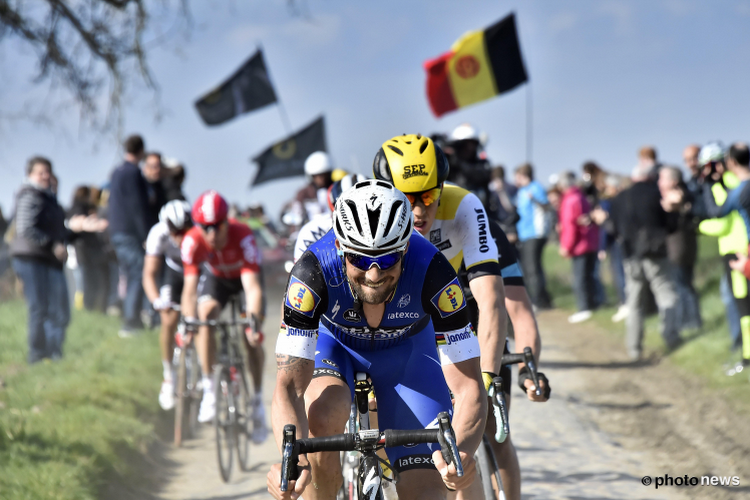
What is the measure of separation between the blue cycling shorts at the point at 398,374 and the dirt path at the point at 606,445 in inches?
90.1

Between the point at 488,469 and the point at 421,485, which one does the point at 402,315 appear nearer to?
Answer: the point at 421,485

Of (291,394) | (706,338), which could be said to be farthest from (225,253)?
(706,338)

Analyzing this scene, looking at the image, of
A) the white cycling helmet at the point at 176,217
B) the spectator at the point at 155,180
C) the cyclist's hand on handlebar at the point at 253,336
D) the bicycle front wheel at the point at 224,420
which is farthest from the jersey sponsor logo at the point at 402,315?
the spectator at the point at 155,180

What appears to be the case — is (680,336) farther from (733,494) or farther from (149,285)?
(149,285)

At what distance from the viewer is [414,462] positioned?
3324 millimetres

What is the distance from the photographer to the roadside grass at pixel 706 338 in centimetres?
774

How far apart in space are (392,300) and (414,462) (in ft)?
2.29

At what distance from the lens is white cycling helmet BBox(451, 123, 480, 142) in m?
8.09

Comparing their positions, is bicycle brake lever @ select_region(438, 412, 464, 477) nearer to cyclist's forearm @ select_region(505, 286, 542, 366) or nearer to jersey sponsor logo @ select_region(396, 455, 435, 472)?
jersey sponsor logo @ select_region(396, 455, 435, 472)

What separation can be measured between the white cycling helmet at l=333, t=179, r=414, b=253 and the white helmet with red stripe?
3572 mm

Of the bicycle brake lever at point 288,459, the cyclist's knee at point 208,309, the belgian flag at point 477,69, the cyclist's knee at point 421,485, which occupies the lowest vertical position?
the cyclist's knee at point 421,485

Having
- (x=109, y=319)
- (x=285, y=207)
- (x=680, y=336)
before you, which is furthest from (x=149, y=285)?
(x=285, y=207)

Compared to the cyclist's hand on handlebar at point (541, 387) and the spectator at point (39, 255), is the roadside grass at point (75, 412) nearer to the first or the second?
the spectator at point (39, 255)

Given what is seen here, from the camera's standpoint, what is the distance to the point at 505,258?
4.52 m
